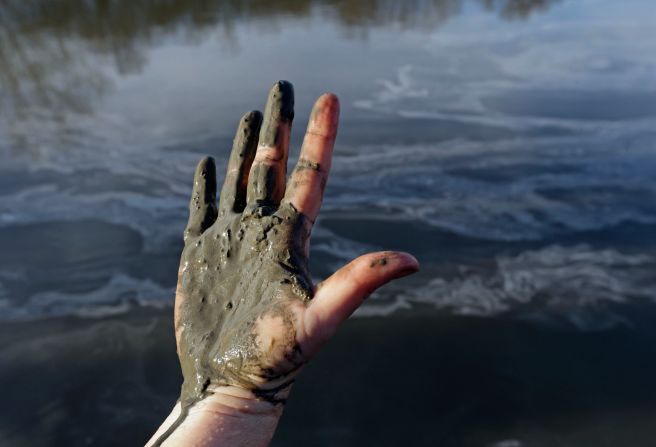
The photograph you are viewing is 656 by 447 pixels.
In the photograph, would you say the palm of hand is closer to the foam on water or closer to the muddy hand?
the muddy hand

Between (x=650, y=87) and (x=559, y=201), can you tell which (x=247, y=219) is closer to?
(x=559, y=201)

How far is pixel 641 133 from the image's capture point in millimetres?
4453

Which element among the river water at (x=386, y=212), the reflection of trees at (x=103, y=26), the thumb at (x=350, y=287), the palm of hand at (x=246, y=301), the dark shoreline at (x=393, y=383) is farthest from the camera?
the reflection of trees at (x=103, y=26)

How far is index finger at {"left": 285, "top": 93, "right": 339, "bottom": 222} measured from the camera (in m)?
1.66

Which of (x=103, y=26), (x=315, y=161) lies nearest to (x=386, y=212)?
(x=315, y=161)

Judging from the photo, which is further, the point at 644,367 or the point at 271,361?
the point at 644,367

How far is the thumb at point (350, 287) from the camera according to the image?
4.19 ft

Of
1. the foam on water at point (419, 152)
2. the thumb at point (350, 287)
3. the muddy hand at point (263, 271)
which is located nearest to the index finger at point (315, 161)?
the muddy hand at point (263, 271)

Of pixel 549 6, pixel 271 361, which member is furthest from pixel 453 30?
pixel 271 361

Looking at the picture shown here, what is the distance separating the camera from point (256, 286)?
5.20 feet

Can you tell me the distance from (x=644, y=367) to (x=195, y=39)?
17.6 feet

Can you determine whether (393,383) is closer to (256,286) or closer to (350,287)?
(256,286)

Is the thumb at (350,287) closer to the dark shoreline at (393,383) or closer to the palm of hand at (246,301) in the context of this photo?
the palm of hand at (246,301)

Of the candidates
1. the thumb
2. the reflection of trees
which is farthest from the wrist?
the reflection of trees
